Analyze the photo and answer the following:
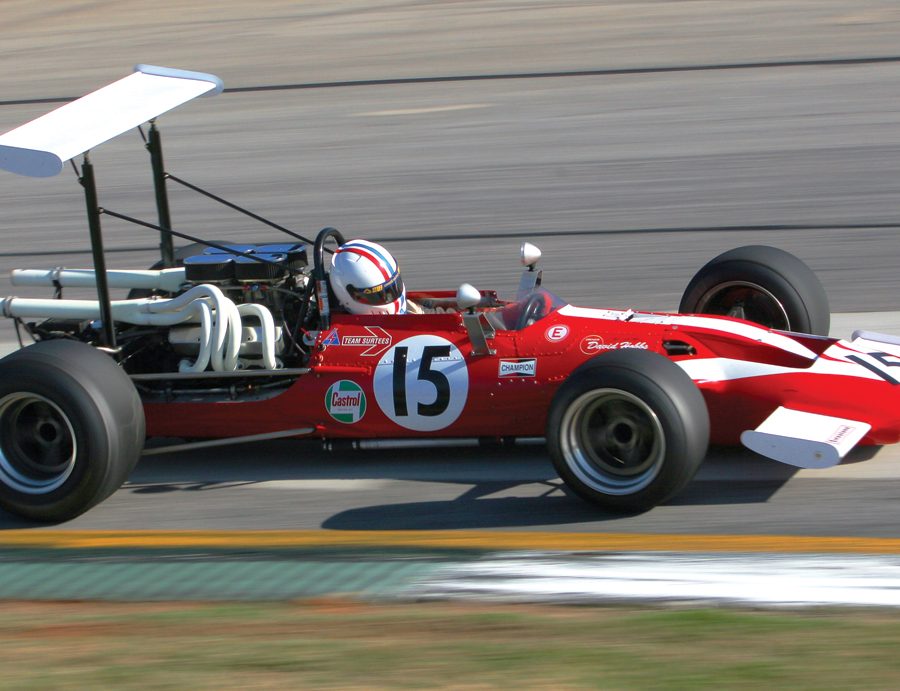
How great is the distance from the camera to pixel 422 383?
6180 mm

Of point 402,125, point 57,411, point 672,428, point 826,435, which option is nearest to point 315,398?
point 57,411

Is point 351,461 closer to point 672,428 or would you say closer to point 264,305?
point 264,305

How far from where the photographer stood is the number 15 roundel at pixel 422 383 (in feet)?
20.2

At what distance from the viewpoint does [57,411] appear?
5906mm

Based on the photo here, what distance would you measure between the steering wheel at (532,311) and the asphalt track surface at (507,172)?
2.20 feet

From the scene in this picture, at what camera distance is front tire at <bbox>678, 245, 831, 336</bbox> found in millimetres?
6902

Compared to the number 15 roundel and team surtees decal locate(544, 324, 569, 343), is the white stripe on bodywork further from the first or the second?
the number 15 roundel

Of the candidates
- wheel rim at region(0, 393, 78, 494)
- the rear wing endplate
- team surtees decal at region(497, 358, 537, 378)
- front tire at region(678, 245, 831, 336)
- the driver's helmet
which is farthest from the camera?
front tire at region(678, 245, 831, 336)

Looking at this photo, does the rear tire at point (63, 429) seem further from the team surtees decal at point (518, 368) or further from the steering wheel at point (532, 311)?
the steering wheel at point (532, 311)

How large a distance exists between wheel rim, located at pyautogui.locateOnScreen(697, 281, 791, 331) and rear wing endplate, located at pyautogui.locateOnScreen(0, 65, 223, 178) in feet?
9.37

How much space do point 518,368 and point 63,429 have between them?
6.75ft

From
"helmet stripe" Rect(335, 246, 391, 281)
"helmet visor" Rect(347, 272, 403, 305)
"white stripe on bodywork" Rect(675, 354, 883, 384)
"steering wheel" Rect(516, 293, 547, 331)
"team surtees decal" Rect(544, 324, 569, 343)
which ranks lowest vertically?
"white stripe on bodywork" Rect(675, 354, 883, 384)

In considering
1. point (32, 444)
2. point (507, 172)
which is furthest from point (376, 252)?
point (507, 172)

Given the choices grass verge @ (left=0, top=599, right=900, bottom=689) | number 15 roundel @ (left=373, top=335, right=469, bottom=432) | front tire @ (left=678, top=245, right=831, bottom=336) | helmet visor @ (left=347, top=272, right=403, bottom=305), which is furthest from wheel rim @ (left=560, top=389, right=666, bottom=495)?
front tire @ (left=678, top=245, right=831, bottom=336)
